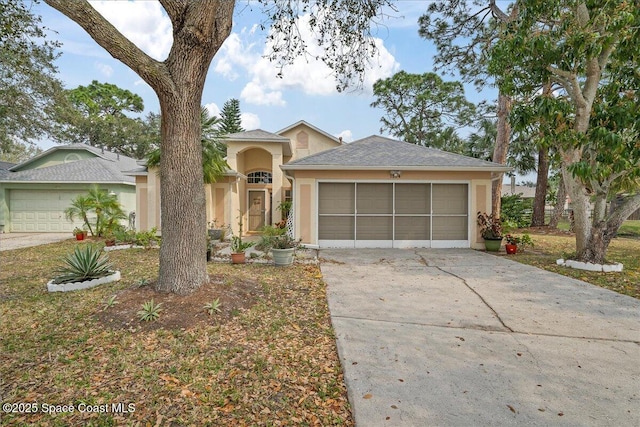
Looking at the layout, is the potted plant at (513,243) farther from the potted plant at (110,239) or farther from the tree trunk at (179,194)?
the potted plant at (110,239)

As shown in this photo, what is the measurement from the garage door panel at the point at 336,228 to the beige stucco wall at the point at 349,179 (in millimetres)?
249

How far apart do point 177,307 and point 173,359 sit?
1.11 metres

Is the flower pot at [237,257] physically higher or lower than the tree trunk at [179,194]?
lower

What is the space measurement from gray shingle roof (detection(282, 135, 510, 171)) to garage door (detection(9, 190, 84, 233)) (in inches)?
499

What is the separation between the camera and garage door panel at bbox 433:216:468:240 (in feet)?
34.5

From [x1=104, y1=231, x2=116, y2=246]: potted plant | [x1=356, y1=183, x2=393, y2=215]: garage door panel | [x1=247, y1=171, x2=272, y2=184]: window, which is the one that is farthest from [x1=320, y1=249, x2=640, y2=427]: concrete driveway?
[x1=247, y1=171, x2=272, y2=184]: window

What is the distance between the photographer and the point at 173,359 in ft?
10.3

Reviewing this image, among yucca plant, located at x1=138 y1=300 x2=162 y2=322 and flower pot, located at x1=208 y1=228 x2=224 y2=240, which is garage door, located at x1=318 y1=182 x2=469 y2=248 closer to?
flower pot, located at x1=208 y1=228 x2=224 y2=240

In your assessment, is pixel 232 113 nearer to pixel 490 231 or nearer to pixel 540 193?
pixel 540 193

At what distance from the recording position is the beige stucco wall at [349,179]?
33.6 feet

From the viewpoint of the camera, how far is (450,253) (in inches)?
374

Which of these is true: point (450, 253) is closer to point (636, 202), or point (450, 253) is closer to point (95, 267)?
point (636, 202)

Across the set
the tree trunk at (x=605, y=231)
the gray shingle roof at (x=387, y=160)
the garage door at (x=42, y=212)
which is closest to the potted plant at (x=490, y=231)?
the gray shingle roof at (x=387, y=160)

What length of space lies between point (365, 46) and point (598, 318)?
627 centimetres
